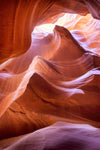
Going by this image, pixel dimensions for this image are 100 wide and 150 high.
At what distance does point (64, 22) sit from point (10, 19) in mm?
4903

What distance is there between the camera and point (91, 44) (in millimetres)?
6090

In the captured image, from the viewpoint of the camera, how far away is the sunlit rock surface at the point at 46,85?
7.54 ft

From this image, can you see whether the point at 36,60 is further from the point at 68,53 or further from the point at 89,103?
the point at 89,103

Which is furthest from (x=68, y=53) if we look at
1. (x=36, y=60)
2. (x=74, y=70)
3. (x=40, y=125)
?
(x=40, y=125)

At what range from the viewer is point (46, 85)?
13.3ft

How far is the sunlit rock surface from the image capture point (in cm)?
230

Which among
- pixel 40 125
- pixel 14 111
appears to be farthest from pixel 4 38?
pixel 40 125

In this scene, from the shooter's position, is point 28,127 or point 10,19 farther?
point 28,127

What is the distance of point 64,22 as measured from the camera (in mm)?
7590

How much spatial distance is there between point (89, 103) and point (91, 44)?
255 centimetres

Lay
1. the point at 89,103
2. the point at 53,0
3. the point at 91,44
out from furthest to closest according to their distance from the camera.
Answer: the point at 91,44
the point at 89,103
the point at 53,0

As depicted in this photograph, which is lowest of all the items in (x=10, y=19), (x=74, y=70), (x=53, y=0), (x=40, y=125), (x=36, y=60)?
(x=40, y=125)

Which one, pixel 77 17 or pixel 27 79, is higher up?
pixel 77 17

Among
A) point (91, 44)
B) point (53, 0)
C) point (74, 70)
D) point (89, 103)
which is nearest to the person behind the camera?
point (53, 0)
